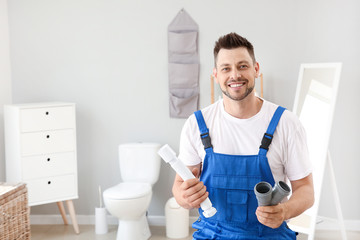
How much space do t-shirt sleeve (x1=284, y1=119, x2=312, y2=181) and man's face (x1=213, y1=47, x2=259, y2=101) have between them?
0.23 metres

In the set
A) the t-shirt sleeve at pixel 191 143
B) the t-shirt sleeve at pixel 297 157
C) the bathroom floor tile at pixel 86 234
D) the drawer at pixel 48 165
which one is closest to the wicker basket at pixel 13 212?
the drawer at pixel 48 165

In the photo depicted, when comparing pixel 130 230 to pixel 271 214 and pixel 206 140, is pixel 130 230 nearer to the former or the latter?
pixel 206 140

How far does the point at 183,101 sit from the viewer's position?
4.17m

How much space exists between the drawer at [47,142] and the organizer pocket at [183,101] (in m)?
0.85

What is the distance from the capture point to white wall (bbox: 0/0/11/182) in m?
4.17

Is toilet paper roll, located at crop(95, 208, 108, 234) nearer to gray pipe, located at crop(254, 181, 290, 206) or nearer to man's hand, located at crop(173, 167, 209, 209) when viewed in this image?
man's hand, located at crop(173, 167, 209, 209)

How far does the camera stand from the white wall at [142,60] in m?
4.03

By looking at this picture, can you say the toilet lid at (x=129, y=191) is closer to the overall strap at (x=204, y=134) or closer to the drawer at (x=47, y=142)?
the drawer at (x=47, y=142)

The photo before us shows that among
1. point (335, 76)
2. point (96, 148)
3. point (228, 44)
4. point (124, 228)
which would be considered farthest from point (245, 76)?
point (96, 148)

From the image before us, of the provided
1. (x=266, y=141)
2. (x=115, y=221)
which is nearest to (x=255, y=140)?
(x=266, y=141)

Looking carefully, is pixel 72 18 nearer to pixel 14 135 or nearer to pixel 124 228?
pixel 14 135

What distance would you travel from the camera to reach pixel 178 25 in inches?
162

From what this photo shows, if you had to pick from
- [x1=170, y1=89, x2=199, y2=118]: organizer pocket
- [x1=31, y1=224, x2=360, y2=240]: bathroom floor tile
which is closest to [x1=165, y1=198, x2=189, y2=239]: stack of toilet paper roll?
[x1=31, y1=224, x2=360, y2=240]: bathroom floor tile

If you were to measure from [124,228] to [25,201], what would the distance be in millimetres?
882
